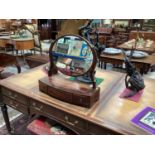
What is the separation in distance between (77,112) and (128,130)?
330 mm

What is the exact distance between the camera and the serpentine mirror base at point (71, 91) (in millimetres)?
1075

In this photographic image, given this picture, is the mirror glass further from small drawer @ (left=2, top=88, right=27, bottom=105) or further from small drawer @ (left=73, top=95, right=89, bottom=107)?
small drawer @ (left=2, top=88, right=27, bottom=105)

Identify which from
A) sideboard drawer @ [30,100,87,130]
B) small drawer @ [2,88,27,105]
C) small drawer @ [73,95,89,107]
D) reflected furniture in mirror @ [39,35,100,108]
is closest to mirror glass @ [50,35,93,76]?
reflected furniture in mirror @ [39,35,100,108]

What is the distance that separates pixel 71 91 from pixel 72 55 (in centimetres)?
26

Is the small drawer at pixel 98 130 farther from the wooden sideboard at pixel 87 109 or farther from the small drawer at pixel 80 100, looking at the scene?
the small drawer at pixel 80 100

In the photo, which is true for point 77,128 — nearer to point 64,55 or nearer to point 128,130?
point 128,130

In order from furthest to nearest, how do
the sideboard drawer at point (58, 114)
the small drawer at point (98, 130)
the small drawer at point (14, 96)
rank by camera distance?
the small drawer at point (14, 96) → the sideboard drawer at point (58, 114) → the small drawer at point (98, 130)

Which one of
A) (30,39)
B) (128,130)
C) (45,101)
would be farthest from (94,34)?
(30,39)

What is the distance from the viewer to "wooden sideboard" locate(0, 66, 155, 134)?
0.96 meters

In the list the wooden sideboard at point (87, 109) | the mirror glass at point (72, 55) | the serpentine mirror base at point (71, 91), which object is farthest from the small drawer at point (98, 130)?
the mirror glass at point (72, 55)

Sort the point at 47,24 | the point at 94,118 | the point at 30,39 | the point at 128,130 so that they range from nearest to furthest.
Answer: the point at 128,130 → the point at 94,118 → the point at 30,39 → the point at 47,24

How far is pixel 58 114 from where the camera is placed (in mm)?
1150

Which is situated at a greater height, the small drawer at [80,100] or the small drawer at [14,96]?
the small drawer at [80,100]
